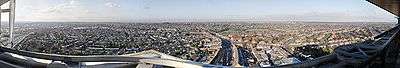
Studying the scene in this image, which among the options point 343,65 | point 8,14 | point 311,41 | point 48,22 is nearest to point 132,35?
point 48,22

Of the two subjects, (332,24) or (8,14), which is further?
(332,24)

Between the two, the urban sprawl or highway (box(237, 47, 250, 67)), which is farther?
the urban sprawl

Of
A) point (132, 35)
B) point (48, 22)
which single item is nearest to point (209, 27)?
point (132, 35)

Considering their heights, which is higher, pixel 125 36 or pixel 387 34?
pixel 387 34

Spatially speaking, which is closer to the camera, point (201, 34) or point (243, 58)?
point (243, 58)

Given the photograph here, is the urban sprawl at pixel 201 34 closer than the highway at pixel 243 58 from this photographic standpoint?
No

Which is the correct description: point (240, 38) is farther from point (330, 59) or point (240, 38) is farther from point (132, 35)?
point (330, 59)

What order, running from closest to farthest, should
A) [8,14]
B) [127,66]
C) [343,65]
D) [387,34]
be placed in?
[343,65] → [127,66] → [387,34] → [8,14]

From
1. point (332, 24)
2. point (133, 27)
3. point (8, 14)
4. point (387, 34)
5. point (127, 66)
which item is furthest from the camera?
point (133, 27)

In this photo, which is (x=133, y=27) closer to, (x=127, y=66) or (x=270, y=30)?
(x=270, y=30)
